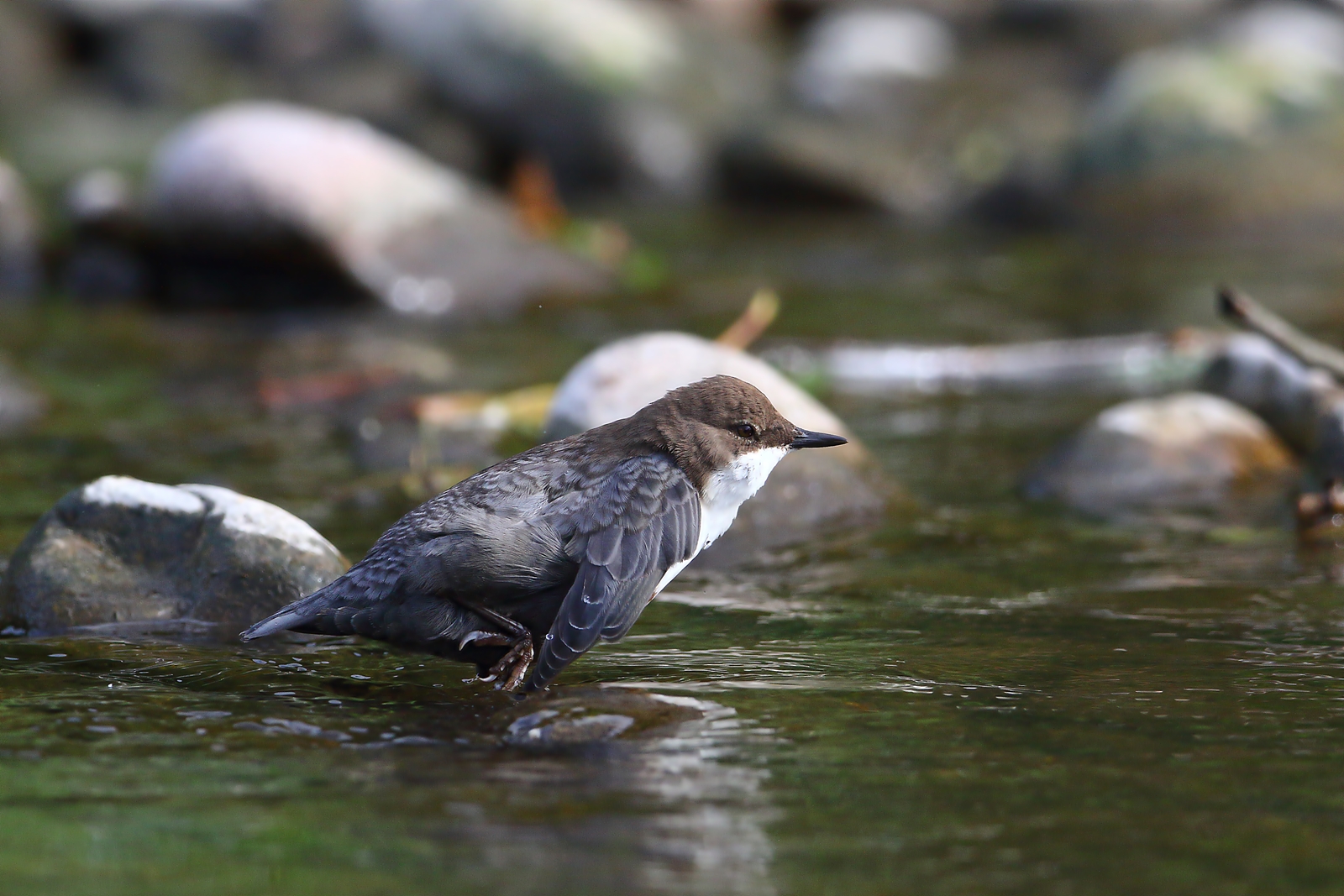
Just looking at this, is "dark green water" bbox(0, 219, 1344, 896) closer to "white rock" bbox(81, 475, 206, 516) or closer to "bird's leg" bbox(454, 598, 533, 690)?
"bird's leg" bbox(454, 598, 533, 690)

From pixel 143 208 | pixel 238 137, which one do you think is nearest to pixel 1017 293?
pixel 238 137

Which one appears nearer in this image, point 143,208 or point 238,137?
point 238,137

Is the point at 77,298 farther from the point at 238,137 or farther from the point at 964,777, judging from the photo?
the point at 964,777

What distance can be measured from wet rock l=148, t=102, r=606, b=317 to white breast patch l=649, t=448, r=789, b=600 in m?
6.99

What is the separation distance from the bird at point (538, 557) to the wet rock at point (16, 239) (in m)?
9.20

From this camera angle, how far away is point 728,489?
4.16 metres

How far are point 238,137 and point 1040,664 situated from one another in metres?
8.45

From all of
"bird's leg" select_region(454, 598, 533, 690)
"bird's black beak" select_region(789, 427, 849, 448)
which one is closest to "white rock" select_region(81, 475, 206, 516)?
"bird's leg" select_region(454, 598, 533, 690)

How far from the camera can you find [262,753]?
3332mm

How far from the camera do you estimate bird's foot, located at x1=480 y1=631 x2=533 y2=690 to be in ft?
12.6

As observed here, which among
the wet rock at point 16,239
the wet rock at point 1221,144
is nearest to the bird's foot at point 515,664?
the wet rock at point 16,239

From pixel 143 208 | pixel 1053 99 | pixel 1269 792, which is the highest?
pixel 1053 99

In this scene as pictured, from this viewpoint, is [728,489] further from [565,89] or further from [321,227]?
[565,89]

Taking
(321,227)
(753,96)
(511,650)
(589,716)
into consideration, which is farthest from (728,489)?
(753,96)
